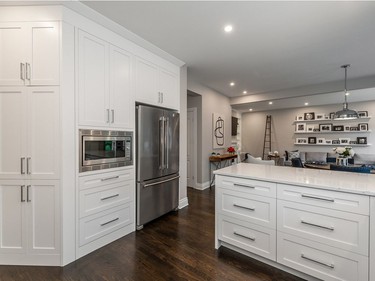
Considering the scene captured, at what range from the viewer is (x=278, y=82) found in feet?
15.6

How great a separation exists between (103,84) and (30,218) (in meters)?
1.69

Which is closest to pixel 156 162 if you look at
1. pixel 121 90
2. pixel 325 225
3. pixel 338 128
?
pixel 121 90

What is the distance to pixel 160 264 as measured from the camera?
200 cm

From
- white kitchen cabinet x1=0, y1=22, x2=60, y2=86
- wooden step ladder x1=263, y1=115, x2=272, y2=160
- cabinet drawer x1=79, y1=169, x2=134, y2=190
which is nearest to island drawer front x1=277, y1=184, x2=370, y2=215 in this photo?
cabinet drawer x1=79, y1=169, x2=134, y2=190

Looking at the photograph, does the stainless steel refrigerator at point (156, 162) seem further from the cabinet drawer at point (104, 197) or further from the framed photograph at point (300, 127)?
the framed photograph at point (300, 127)

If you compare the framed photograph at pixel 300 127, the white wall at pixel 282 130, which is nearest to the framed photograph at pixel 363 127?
the white wall at pixel 282 130

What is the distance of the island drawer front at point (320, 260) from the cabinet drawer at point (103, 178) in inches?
78.0

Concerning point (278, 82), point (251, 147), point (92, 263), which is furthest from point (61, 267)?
point (251, 147)

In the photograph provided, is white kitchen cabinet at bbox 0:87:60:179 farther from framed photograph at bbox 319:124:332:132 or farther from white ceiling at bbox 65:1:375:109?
framed photograph at bbox 319:124:332:132

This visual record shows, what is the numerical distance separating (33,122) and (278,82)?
500 centimetres

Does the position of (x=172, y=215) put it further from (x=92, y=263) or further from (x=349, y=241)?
(x=349, y=241)

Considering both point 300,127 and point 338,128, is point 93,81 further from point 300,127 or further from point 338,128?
point 338,128

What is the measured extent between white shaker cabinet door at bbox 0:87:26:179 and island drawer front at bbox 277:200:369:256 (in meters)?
2.72

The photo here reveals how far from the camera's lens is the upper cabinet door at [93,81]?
214cm
